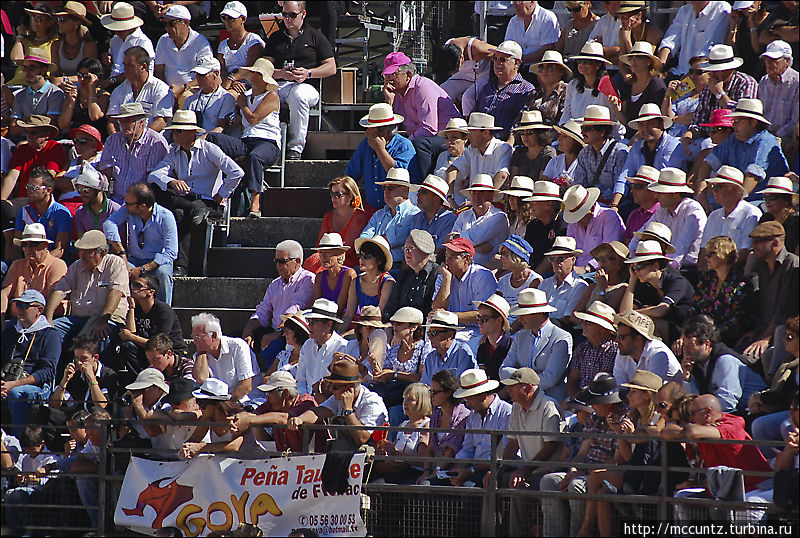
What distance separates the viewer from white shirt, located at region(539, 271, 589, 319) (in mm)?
10500

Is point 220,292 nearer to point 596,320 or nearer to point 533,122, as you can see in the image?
point 533,122

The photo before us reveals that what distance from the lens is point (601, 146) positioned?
11.7 m

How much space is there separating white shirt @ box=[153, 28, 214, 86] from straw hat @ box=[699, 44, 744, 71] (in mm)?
5069

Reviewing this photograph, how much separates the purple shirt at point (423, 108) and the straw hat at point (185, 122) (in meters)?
1.92

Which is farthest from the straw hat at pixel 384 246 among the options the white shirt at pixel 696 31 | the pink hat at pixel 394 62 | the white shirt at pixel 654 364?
the white shirt at pixel 696 31

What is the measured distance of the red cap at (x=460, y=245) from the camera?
35.7 ft

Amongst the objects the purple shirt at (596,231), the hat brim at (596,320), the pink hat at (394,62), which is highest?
the pink hat at (394,62)

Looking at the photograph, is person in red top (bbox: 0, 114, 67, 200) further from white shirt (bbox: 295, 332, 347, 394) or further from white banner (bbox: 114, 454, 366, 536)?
white banner (bbox: 114, 454, 366, 536)

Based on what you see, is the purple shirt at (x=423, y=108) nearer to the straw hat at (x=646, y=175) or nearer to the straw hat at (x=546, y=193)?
the straw hat at (x=546, y=193)

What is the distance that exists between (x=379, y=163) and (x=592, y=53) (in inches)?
83.7

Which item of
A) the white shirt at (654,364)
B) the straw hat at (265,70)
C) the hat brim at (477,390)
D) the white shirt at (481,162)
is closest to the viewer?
the white shirt at (654,364)

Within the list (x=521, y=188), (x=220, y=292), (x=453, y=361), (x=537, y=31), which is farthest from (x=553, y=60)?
(x=453, y=361)

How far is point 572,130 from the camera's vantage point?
1188cm

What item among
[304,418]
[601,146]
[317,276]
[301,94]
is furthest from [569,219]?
[301,94]
